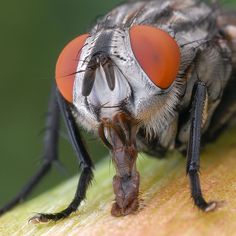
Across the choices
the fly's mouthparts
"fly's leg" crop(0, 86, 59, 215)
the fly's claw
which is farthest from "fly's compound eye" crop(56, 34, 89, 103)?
"fly's leg" crop(0, 86, 59, 215)

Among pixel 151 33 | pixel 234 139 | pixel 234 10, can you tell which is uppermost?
pixel 151 33

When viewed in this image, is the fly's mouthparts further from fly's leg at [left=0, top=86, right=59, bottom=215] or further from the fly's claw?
fly's leg at [left=0, top=86, right=59, bottom=215]

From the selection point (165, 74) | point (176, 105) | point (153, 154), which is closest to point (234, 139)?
point (153, 154)

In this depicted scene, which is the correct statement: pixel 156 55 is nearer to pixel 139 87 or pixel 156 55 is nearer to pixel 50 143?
pixel 139 87

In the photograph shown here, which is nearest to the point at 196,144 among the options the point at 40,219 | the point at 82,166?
the point at 82,166

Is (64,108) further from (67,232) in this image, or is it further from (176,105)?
(67,232)

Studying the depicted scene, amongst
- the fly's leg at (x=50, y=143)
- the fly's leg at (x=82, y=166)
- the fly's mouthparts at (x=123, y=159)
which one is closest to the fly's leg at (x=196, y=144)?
the fly's mouthparts at (x=123, y=159)
